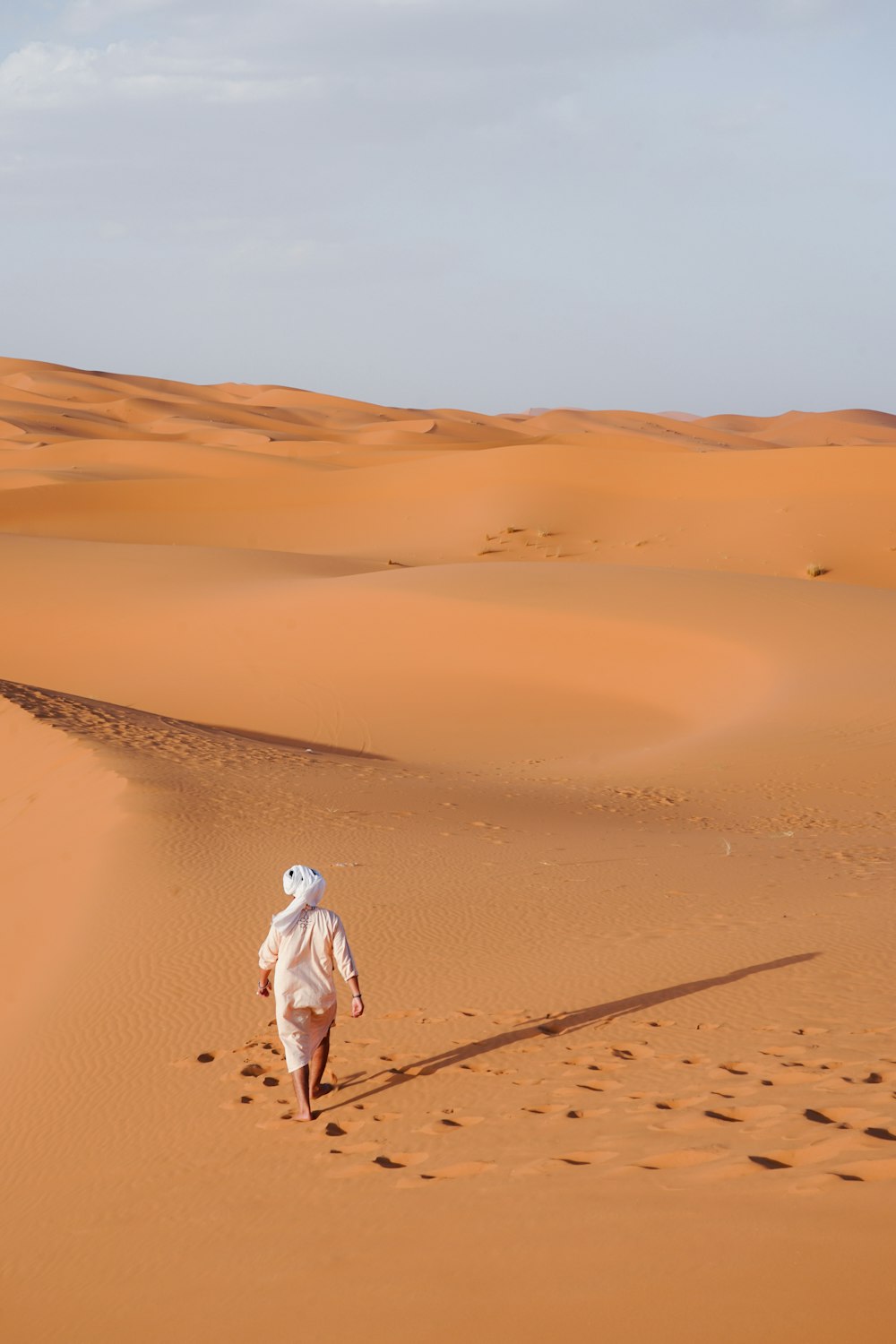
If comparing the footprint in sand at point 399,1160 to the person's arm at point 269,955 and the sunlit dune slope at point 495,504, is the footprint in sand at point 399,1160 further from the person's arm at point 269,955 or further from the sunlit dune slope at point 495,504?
the sunlit dune slope at point 495,504

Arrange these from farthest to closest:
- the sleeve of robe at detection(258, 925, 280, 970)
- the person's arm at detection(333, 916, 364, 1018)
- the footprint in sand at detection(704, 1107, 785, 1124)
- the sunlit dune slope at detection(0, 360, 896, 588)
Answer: the sunlit dune slope at detection(0, 360, 896, 588) → the sleeve of robe at detection(258, 925, 280, 970) → the person's arm at detection(333, 916, 364, 1018) → the footprint in sand at detection(704, 1107, 785, 1124)

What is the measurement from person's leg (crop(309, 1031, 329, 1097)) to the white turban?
0.49 metres

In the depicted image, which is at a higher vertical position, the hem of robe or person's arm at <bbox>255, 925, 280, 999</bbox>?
person's arm at <bbox>255, 925, 280, 999</bbox>

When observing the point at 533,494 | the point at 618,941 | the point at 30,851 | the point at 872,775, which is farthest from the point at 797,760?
the point at 533,494

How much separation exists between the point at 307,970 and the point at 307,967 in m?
0.01

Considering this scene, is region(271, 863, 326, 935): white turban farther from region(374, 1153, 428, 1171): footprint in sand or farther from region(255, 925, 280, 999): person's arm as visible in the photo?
region(374, 1153, 428, 1171): footprint in sand

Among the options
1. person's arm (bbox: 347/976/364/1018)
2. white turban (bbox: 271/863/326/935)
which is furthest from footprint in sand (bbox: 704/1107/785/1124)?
white turban (bbox: 271/863/326/935)

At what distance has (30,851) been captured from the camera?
878 centimetres

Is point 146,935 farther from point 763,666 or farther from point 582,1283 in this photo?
point 763,666

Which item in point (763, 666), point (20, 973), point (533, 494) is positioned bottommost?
point (20, 973)

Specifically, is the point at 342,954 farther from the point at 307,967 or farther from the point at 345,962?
the point at 307,967

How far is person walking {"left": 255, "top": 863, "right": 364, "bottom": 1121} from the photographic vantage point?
5055 millimetres

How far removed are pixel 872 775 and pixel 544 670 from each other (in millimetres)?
6685

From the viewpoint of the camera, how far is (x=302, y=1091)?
496 cm
